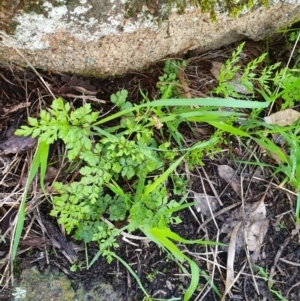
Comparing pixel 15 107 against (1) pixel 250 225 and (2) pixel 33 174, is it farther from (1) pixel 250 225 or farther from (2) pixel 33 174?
(1) pixel 250 225

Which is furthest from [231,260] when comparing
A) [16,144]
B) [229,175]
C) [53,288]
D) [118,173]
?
[16,144]

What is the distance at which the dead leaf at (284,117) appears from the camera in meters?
2.16

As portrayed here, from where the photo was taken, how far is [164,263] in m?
1.99

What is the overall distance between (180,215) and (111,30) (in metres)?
0.84

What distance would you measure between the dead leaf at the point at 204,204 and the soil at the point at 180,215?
2 cm

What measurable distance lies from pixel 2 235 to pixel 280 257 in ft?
3.99

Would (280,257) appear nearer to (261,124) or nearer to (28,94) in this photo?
(261,124)

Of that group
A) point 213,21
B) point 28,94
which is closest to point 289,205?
point 213,21

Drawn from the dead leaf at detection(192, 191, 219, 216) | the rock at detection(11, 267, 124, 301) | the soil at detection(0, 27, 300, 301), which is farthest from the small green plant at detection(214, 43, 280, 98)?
the rock at detection(11, 267, 124, 301)

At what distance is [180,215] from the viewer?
2.05 metres

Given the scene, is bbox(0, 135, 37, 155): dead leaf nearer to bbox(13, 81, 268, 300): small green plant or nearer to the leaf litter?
bbox(13, 81, 268, 300): small green plant

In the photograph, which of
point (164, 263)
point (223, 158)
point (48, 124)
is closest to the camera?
point (48, 124)

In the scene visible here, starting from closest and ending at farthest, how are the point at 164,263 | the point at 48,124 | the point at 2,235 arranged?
the point at 48,124 < the point at 2,235 < the point at 164,263

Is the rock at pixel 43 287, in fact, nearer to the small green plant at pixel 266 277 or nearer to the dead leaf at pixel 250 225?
the dead leaf at pixel 250 225
